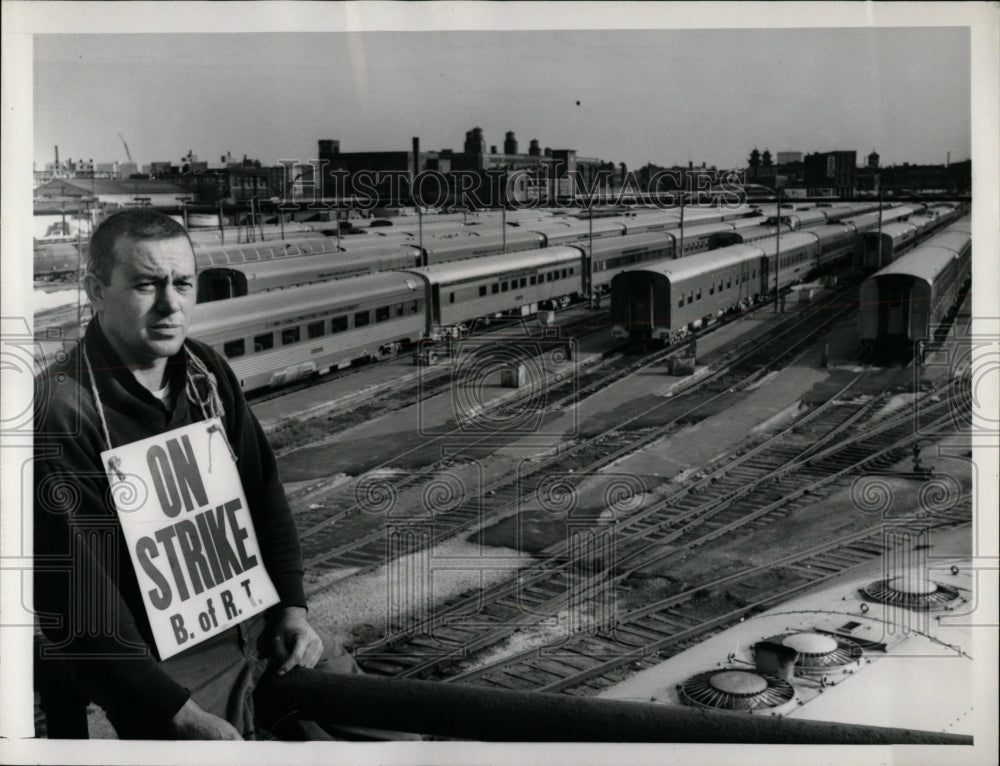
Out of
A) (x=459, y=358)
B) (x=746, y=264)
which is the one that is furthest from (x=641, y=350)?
(x=459, y=358)

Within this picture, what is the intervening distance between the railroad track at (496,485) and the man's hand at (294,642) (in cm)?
420

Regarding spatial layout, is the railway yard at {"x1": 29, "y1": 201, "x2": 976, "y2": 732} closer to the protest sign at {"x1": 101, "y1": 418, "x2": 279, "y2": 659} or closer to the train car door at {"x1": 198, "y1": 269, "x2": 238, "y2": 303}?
the train car door at {"x1": 198, "y1": 269, "x2": 238, "y2": 303}

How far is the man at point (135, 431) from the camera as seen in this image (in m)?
4.59

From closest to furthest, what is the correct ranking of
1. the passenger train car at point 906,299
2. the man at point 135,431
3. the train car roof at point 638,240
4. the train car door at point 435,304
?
the man at point 135,431, the passenger train car at point 906,299, the train car roof at point 638,240, the train car door at point 435,304

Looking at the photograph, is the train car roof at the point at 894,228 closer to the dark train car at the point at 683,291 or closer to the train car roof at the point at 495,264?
the dark train car at the point at 683,291

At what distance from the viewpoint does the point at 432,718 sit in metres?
2.47

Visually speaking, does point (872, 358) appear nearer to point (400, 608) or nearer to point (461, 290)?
point (461, 290)

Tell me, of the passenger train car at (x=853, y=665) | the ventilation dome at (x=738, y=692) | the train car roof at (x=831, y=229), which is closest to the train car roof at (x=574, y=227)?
the train car roof at (x=831, y=229)

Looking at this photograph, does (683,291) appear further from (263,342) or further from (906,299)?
(263,342)

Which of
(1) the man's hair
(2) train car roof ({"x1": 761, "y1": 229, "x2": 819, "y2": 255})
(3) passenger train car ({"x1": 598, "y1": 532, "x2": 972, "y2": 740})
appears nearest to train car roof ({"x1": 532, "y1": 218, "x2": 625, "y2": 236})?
(2) train car roof ({"x1": 761, "y1": 229, "x2": 819, "y2": 255})

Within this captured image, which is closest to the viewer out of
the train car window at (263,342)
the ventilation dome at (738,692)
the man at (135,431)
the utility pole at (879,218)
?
the man at (135,431)

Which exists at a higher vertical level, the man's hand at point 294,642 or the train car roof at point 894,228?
the train car roof at point 894,228

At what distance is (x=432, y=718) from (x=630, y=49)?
528cm

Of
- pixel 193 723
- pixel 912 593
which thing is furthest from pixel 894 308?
pixel 193 723
